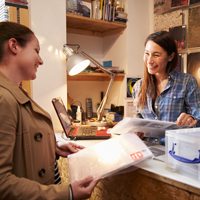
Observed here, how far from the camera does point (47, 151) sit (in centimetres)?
90

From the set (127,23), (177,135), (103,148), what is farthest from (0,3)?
(177,135)

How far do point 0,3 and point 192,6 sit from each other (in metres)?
1.65

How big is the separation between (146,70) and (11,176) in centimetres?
123

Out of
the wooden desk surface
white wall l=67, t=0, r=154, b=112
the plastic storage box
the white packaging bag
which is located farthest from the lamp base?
the plastic storage box

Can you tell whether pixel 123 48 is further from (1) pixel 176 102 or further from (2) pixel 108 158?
(2) pixel 108 158

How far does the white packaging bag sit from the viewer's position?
852 millimetres

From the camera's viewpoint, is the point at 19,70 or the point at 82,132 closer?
the point at 19,70

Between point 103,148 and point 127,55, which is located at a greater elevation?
point 127,55

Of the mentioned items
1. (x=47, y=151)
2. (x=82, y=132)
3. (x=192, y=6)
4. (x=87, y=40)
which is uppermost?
(x=192, y=6)

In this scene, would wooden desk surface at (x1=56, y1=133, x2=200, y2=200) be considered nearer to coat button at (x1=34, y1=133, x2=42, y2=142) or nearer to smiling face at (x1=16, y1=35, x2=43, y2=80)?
coat button at (x1=34, y1=133, x2=42, y2=142)

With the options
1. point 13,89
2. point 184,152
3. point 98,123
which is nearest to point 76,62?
point 98,123

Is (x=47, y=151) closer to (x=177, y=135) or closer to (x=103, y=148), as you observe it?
(x=103, y=148)

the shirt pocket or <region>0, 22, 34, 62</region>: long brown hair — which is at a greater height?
<region>0, 22, 34, 62</region>: long brown hair

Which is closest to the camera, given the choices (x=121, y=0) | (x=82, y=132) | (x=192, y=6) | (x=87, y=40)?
(x=82, y=132)
